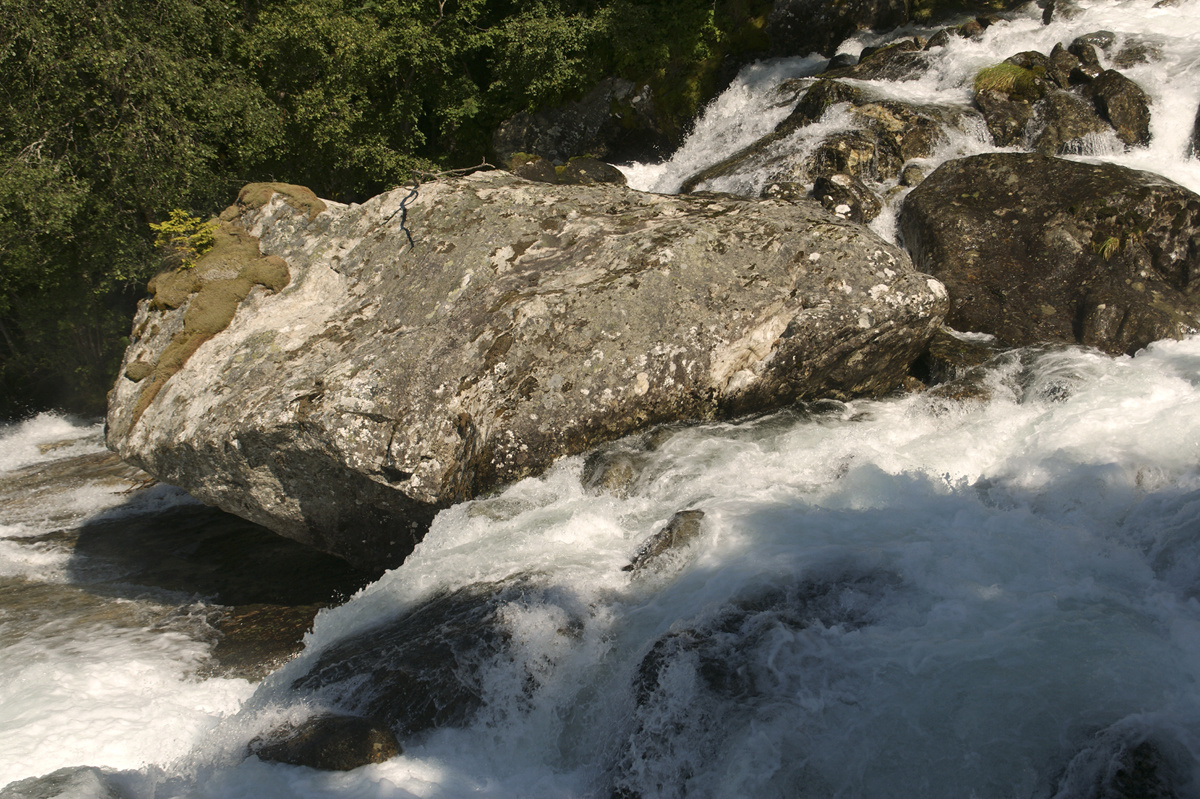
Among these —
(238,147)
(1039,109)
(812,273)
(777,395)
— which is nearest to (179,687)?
(777,395)

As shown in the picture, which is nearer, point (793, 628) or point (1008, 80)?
point (793, 628)

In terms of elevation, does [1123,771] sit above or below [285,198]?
below

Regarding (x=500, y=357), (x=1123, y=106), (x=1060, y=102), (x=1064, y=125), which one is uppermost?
(x=1060, y=102)

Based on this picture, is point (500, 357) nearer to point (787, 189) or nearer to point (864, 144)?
point (787, 189)

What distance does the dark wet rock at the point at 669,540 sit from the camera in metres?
5.05

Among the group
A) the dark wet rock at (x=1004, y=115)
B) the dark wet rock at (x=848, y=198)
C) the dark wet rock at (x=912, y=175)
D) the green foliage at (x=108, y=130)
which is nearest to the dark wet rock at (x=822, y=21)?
the dark wet rock at (x=1004, y=115)

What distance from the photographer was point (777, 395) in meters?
6.83

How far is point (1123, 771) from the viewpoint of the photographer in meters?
3.14

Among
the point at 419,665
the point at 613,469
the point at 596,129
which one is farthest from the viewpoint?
the point at 596,129

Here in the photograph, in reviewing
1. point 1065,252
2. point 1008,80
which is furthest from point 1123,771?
point 1008,80

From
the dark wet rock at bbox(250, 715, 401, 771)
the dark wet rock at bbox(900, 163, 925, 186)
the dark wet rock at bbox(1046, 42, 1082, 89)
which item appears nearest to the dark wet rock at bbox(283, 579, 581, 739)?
the dark wet rock at bbox(250, 715, 401, 771)

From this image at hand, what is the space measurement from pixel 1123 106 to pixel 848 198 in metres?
4.37

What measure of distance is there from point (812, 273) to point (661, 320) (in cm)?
145

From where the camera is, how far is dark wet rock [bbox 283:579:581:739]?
4.40 metres
